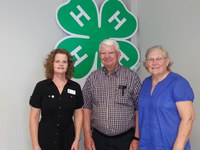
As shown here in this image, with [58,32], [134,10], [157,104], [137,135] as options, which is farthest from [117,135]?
[134,10]

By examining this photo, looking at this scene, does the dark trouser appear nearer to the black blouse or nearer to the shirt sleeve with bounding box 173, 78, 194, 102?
the black blouse

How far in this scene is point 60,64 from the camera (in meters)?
1.96

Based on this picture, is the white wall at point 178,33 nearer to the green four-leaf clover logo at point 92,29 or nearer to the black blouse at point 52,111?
the green four-leaf clover logo at point 92,29

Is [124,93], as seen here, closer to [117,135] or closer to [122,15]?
[117,135]

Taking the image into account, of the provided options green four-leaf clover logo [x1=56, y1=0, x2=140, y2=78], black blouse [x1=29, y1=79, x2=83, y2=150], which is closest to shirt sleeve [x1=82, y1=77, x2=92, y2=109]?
black blouse [x1=29, y1=79, x2=83, y2=150]

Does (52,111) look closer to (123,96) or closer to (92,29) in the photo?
(123,96)

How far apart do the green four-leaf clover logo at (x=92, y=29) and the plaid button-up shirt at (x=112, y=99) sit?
0.41 m

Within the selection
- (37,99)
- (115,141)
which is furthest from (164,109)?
(37,99)

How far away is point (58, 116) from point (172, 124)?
2.62ft

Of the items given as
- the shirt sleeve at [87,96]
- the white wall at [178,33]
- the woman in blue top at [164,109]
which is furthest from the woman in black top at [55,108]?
the white wall at [178,33]

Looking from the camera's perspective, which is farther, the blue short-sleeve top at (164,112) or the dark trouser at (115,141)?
the dark trouser at (115,141)

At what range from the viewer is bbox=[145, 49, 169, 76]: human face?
1829 millimetres

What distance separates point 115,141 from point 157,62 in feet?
2.35

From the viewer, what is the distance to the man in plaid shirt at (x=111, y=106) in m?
2.10
